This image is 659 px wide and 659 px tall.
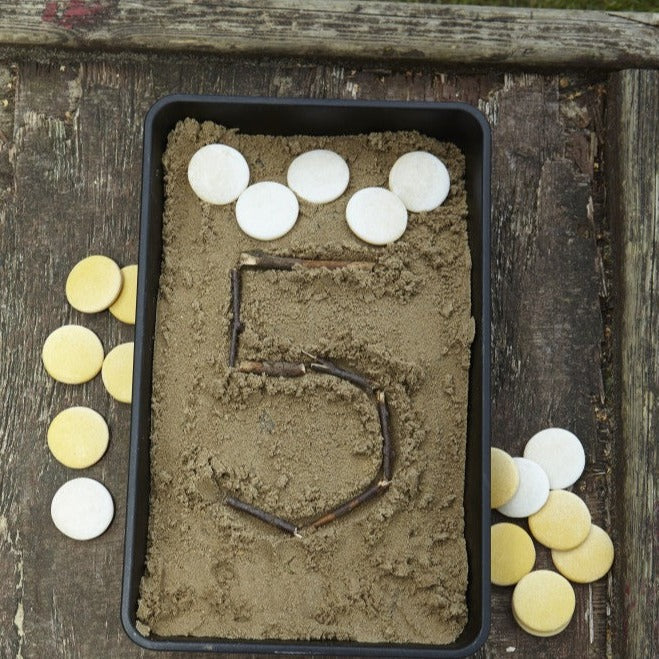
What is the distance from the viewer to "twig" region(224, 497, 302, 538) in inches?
35.9

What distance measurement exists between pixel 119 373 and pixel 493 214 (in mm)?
488

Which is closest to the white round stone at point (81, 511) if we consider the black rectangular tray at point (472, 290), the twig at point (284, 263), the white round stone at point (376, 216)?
the black rectangular tray at point (472, 290)

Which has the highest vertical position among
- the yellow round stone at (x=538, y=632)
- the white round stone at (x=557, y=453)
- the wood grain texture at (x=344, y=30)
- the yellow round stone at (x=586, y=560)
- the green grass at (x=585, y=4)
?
the green grass at (x=585, y=4)

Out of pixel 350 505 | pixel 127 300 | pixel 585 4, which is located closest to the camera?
pixel 350 505

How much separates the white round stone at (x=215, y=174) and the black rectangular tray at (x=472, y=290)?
4 centimetres

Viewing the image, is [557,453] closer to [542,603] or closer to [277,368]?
[542,603]

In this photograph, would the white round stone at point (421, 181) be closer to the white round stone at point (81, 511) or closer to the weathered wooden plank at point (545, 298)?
the weathered wooden plank at point (545, 298)

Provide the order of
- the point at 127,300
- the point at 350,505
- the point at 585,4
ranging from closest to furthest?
the point at 350,505, the point at 127,300, the point at 585,4

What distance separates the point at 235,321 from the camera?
93cm

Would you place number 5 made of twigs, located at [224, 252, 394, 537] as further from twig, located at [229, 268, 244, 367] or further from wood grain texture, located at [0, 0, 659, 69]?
wood grain texture, located at [0, 0, 659, 69]

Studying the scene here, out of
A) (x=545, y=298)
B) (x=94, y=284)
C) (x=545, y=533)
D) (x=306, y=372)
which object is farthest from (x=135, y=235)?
(x=545, y=533)

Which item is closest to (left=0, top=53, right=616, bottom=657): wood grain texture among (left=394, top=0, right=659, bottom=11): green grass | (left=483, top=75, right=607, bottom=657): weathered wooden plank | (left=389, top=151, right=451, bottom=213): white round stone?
(left=483, top=75, right=607, bottom=657): weathered wooden plank

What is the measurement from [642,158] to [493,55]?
22 centimetres

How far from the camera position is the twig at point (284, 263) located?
3.08 ft
